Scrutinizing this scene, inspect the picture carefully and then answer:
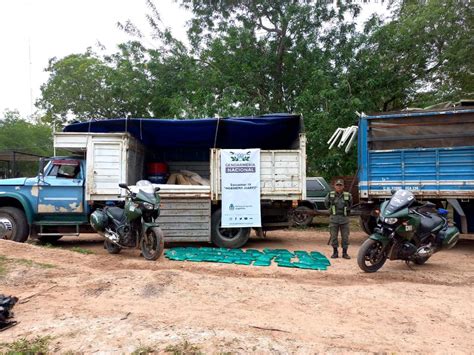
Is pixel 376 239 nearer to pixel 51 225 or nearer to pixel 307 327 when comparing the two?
pixel 307 327

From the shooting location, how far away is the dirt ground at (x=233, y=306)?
3363 mm

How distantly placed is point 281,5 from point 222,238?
10.1m

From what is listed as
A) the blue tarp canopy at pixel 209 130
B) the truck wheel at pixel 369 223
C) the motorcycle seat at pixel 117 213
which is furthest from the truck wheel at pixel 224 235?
the truck wheel at pixel 369 223

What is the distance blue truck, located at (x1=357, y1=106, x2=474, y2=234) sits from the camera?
868 cm

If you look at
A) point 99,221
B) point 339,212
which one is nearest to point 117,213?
point 99,221

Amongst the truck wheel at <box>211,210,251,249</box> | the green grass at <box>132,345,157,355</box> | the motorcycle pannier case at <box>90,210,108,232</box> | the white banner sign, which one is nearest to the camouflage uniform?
the white banner sign

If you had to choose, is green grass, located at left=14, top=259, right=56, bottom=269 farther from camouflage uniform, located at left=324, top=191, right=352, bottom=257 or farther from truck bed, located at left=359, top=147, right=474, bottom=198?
truck bed, located at left=359, top=147, right=474, bottom=198

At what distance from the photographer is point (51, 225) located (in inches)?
346

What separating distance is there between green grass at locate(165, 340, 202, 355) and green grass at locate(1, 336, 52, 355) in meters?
0.98

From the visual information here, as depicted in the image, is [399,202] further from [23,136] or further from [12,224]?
[23,136]

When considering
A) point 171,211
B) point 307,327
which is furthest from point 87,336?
point 171,211

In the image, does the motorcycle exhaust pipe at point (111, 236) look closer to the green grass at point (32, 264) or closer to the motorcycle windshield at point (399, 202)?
the green grass at point (32, 264)

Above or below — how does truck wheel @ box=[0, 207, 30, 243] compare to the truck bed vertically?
below

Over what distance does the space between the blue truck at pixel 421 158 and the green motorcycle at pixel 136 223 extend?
4.72m
